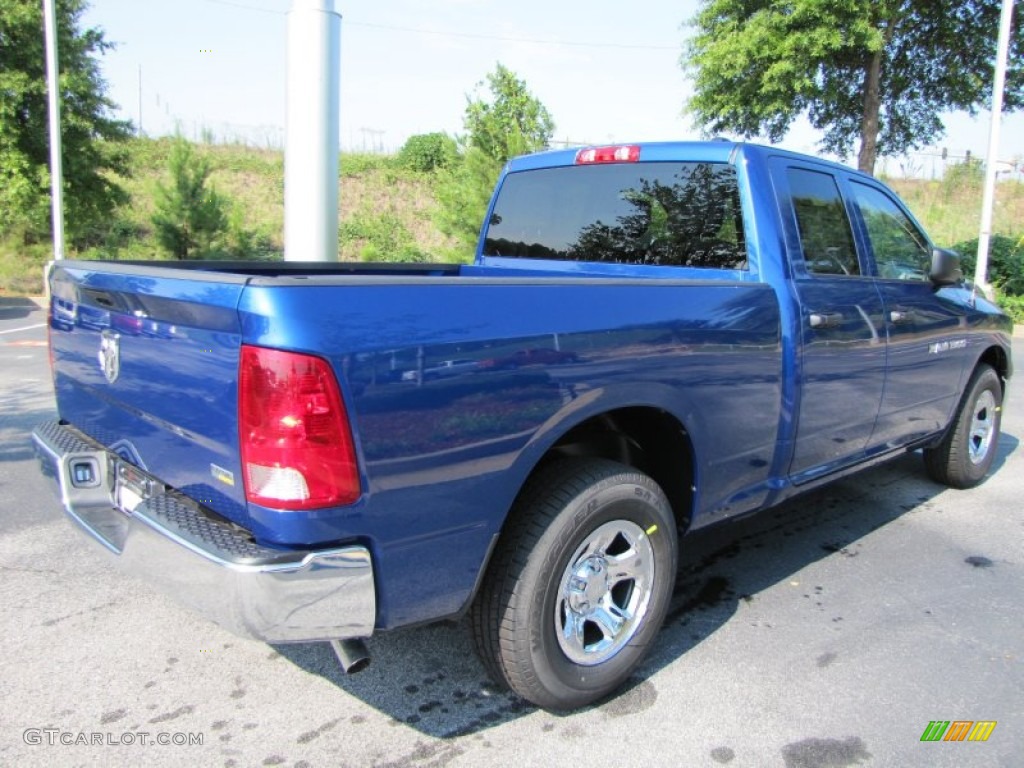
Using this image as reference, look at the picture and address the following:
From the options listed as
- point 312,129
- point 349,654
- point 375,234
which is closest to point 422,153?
point 375,234

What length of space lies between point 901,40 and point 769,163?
1653cm

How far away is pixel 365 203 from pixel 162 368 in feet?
95.5

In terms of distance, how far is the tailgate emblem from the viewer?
255 cm

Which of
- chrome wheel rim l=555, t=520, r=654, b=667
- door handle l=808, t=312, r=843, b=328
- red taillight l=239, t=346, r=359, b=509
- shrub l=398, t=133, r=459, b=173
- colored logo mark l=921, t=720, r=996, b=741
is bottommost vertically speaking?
colored logo mark l=921, t=720, r=996, b=741

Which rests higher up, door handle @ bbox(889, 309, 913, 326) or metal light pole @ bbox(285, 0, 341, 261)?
metal light pole @ bbox(285, 0, 341, 261)

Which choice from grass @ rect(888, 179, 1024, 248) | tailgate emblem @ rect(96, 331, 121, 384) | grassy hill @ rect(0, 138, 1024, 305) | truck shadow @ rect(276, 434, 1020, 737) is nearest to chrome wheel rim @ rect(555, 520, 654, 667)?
truck shadow @ rect(276, 434, 1020, 737)

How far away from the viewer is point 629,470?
2.71 meters

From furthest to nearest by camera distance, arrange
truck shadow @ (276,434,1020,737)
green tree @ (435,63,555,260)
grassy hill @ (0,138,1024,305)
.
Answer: grassy hill @ (0,138,1024,305)
green tree @ (435,63,555,260)
truck shadow @ (276,434,1020,737)

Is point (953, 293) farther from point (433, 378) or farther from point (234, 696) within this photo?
point (234, 696)

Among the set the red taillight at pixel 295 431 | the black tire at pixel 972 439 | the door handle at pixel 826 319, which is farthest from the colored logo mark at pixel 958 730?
the black tire at pixel 972 439

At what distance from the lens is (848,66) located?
1661 centimetres

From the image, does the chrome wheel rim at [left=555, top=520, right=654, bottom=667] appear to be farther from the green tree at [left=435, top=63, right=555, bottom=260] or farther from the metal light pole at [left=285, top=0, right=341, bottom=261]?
the green tree at [left=435, top=63, right=555, bottom=260]

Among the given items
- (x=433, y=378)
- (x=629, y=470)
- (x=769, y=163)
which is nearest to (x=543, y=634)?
(x=629, y=470)

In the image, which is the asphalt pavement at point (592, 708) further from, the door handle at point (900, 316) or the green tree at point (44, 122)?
the green tree at point (44, 122)
